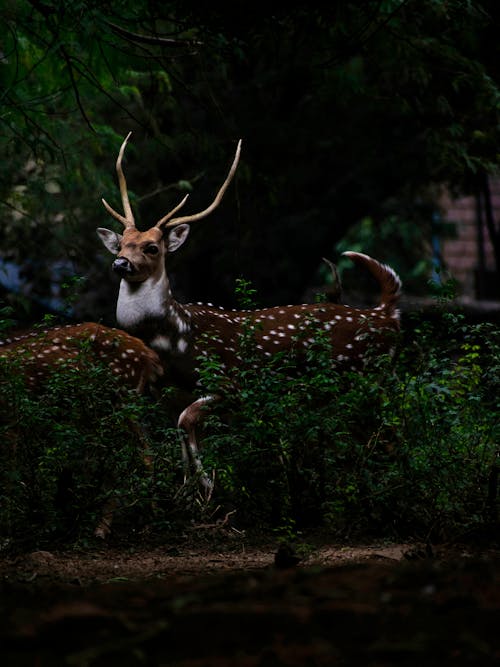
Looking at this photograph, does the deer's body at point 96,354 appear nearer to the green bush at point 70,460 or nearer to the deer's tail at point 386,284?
the green bush at point 70,460

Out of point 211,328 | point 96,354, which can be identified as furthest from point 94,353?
point 211,328

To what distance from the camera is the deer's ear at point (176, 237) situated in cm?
889

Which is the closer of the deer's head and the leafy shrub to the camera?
the leafy shrub

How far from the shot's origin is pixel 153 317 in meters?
8.51

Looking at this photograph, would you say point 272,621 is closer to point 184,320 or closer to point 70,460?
point 70,460

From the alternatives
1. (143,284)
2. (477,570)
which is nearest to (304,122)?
(143,284)

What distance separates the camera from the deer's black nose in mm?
8305

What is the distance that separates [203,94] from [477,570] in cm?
1132

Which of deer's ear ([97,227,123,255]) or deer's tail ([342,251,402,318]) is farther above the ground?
deer's ear ([97,227,123,255])

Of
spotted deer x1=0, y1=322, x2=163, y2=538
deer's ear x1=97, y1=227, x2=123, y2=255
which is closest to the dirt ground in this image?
spotted deer x1=0, y1=322, x2=163, y2=538

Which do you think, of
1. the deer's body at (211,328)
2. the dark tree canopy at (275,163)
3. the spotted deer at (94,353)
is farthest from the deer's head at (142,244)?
the dark tree canopy at (275,163)

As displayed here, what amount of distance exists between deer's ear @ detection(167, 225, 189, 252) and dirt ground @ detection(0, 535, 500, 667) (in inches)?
207

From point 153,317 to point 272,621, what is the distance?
572cm

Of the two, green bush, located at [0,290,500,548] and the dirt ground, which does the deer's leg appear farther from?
the dirt ground
